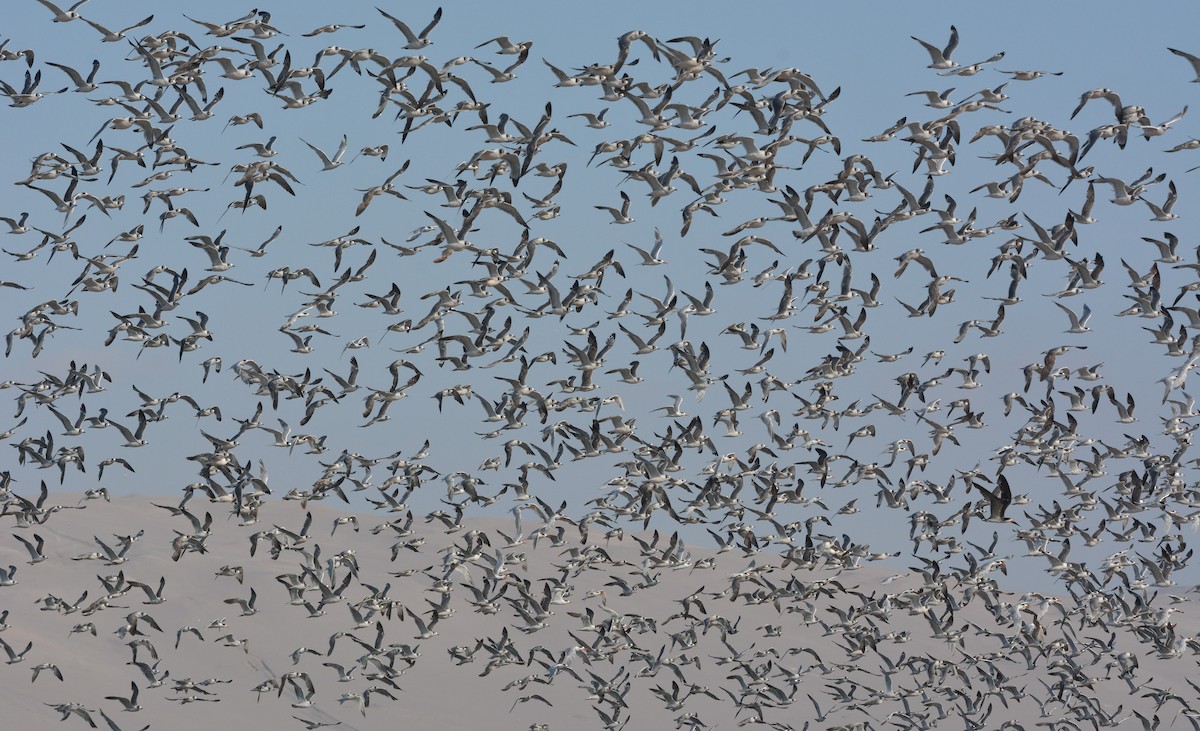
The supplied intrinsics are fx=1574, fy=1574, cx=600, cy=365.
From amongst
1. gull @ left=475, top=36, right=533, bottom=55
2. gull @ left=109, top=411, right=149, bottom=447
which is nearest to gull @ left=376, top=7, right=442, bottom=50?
gull @ left=475, top=36, right=533, bottom=55

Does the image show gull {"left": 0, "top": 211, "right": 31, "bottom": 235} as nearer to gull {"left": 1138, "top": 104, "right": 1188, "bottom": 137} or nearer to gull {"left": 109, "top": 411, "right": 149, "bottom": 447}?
gull {"left": 109, "top": 411, "right": 149, "bottom": 447}

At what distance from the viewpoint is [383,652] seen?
1661 inches

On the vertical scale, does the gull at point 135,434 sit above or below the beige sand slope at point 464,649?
below

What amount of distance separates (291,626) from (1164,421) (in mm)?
46522

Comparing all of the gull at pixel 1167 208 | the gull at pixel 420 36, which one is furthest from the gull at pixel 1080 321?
the gull at pixel 420 36

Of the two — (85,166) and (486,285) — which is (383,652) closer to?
(486,285)

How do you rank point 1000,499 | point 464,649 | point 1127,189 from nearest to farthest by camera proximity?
1. point 1000,499
2. point 1127,189
3. point 464,649

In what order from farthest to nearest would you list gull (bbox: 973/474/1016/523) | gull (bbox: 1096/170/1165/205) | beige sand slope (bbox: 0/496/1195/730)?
1. beige sand slope (bbox: 0/496/1195/730)
2. gull (bbox: 1096/170/1165/205)
3. gull (bbox: 973/474/1016/523)

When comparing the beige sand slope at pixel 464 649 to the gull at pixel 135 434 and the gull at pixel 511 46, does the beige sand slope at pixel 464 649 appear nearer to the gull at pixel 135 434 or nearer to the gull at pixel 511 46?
the gull at pixel 135 434

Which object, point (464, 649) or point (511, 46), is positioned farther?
point (464, 649)

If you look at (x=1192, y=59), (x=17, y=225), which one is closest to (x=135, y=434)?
(x=17, y=225)

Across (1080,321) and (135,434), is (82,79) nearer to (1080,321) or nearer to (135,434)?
(135,434)

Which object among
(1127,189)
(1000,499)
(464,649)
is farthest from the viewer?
(464,649)

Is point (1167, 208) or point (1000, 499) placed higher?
point (1167, 208)
